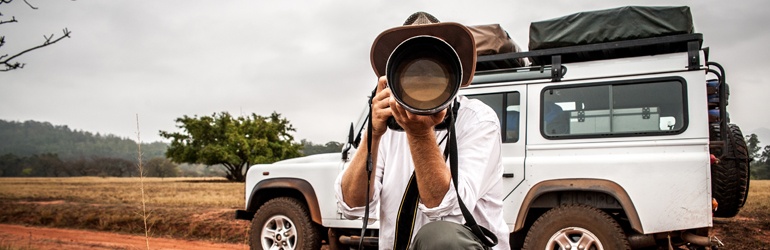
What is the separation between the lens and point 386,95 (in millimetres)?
1711

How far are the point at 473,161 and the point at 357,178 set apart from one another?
0.40 m

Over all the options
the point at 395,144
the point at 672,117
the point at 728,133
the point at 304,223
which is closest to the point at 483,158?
the point at 395,144

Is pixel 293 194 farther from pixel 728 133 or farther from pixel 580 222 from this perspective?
pixel 728 133

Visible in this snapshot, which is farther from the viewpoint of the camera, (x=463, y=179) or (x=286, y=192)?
(x=286, y=192)

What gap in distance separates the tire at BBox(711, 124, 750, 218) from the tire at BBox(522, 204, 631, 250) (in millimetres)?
1039

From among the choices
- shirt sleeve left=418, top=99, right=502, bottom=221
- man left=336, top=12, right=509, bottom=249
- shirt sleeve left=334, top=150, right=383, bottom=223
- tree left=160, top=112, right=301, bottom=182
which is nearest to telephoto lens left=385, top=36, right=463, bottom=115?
man left=336, top=12, right=509, bottom=249

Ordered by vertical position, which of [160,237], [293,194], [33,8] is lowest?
[160,237]

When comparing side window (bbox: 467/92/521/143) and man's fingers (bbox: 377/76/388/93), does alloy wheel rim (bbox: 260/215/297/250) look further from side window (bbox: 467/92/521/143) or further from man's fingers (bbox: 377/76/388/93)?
man's fingers (bbox: 377/76/388/93)

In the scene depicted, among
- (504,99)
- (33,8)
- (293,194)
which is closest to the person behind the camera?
(33,8)

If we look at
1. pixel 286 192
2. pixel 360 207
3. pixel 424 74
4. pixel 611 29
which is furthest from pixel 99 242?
pixel 424 74

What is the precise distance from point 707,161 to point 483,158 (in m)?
3.45

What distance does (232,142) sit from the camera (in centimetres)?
5078

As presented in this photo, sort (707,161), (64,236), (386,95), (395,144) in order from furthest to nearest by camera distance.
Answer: (64,236) → (707,161) → (395,144) → (386,95)

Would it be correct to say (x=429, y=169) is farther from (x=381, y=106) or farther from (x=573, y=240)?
(x=573, y=240)
